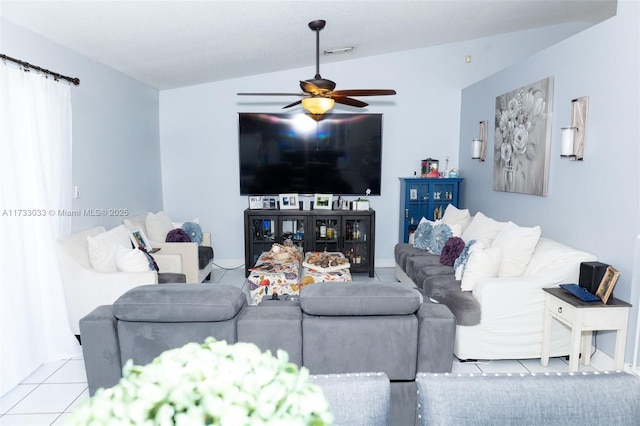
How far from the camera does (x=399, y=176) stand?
5.98 m

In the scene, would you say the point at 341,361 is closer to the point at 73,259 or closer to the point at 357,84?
the point at 73,259

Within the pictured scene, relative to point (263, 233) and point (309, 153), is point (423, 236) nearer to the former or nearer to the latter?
point (309, 153)

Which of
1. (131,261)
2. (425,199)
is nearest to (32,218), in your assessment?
(131,261)

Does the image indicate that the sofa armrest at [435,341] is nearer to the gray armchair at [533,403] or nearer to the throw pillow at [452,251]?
the gray armchair at [533,403]

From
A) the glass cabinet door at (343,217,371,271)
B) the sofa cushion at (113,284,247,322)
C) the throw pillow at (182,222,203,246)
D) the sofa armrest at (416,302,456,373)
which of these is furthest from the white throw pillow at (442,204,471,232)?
the sofa cushion at (113,284,247,322)

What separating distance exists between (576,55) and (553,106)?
460mm

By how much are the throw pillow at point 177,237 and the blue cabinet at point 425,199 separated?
114 inches

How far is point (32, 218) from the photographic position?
299cm

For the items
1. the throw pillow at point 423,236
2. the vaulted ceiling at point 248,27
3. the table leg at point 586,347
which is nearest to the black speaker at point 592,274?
the table leg at point 586,347

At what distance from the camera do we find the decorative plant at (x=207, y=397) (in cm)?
65

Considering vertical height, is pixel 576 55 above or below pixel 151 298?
above

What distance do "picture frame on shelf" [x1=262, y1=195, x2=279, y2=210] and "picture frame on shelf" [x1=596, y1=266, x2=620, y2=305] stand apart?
13.2 ft

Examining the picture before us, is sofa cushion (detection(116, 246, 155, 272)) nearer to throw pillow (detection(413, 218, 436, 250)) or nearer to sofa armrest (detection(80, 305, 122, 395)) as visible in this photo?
sofa armrest (detection(80, 305, 122, 395))

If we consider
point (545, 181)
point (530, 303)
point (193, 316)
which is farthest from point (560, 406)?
point (545, 181)
